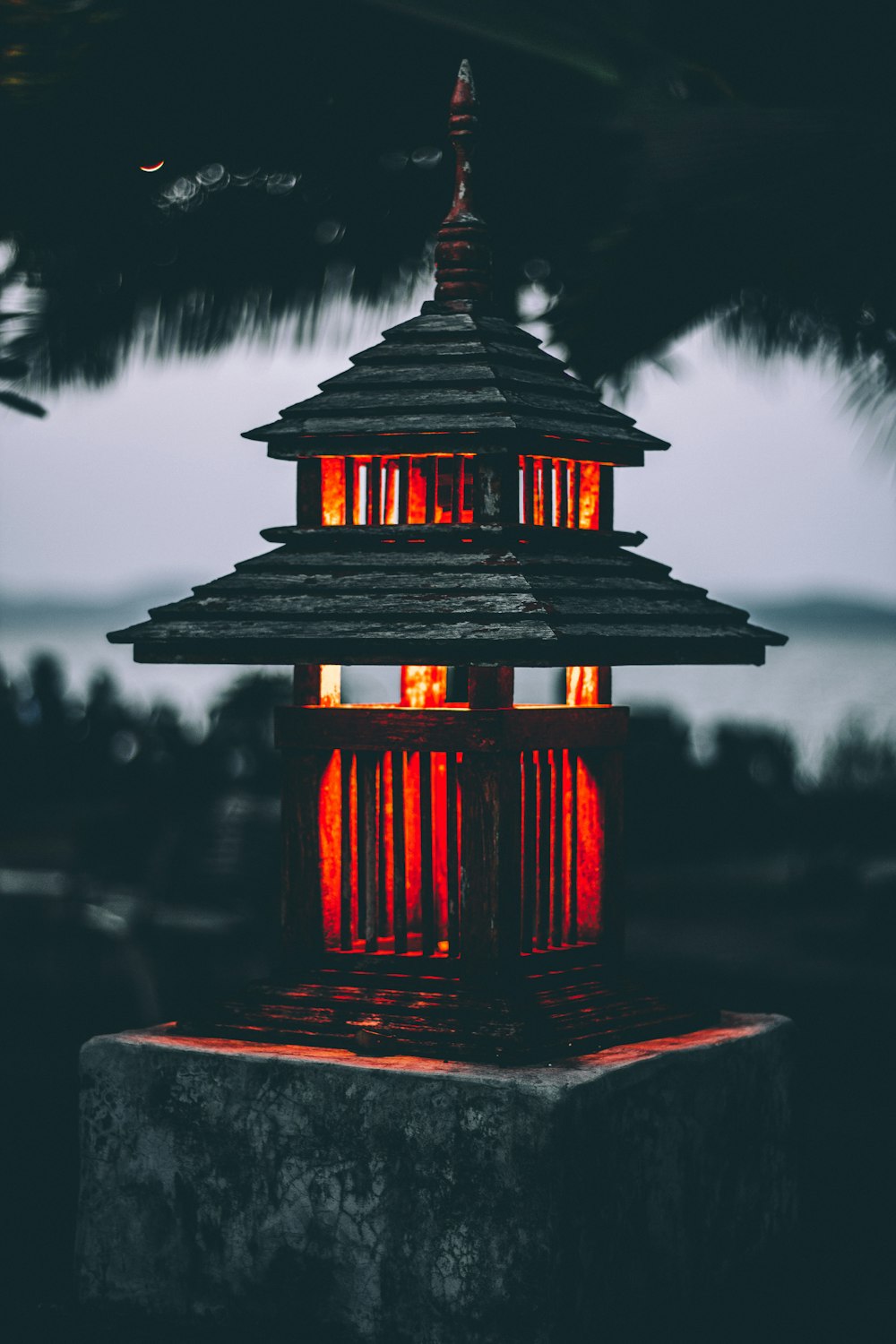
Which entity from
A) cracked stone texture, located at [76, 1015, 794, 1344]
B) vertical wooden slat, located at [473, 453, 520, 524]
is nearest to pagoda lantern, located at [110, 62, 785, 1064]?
vertical wooden slat, located at [473, 453, 520, 524]

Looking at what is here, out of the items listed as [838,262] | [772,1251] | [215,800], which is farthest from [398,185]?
[215,800]

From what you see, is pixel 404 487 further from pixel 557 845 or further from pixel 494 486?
pixel 557 845

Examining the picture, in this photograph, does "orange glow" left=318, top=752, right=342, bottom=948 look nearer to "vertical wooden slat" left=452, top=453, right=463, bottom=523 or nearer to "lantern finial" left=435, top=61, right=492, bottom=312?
"vertical wooden slat" left=452, top=453, right=463, bottom=523

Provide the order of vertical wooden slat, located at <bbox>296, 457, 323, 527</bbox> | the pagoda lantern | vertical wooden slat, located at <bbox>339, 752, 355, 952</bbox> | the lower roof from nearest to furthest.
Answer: the lower roof < the pagoda lantern < vertical wooden slat, located at <bbox>339, 752, 355, 952</bbox> < vertical wooden slat, located at <bbox>296, 457, 323, 527</bbox>

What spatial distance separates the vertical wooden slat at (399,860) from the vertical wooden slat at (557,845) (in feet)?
1.38

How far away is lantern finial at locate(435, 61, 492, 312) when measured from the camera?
5.42 meters

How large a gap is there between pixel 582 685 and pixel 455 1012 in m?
1.05

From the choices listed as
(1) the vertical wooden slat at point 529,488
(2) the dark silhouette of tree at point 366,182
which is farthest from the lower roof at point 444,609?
(2) the dark silhouette of tree at point 366,182

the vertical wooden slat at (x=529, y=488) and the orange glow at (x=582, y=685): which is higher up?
the vertical wooden slat at (x=529, y=488)

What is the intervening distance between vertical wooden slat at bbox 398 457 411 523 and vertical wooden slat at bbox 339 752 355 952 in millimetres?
679

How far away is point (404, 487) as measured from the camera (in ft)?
17.1

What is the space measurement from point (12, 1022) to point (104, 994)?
995mm

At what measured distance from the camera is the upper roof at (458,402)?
16.4ft

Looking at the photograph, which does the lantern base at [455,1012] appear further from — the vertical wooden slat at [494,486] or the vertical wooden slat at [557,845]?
the vertical wooden slat at [494,486]
